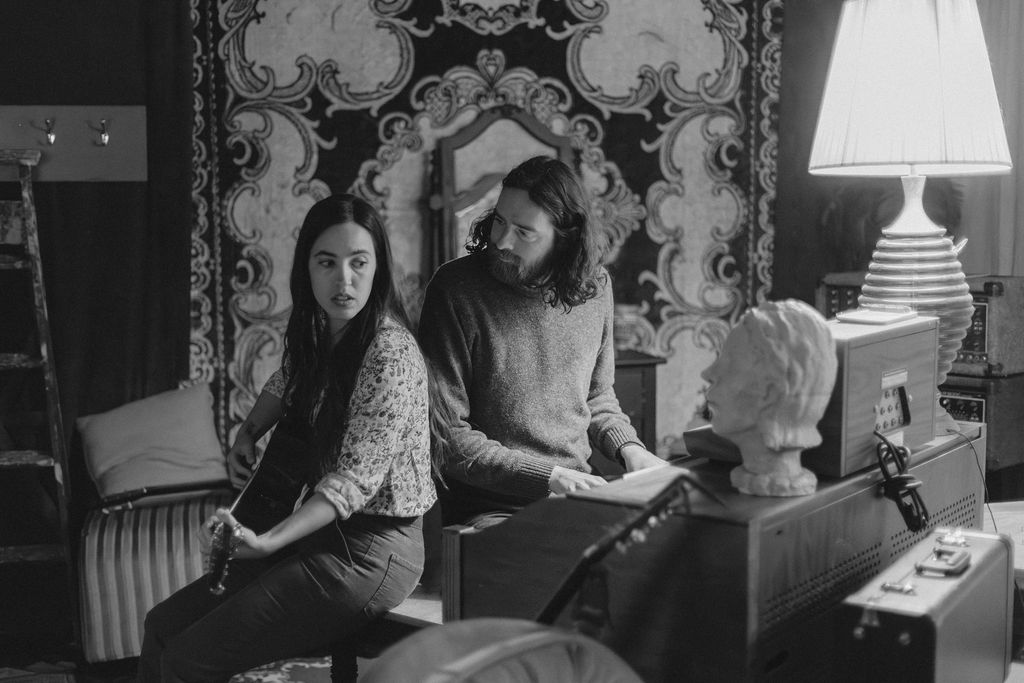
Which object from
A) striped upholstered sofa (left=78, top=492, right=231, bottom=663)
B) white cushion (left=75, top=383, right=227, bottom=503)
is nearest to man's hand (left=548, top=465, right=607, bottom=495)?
striped upholstered sofa (left=78, top=492, right=231, bottom=663)

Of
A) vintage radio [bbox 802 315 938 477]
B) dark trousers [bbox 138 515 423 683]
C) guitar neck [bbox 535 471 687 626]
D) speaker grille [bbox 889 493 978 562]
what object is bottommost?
dark trousers [bbox 138 515 423 683]

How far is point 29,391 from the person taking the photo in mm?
3629

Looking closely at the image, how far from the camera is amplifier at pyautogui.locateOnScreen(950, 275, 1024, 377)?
3379 mm

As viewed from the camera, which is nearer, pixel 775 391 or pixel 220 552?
pixel 775 391

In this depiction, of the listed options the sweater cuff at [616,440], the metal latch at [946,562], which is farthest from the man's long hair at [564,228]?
the metal latch at [946,562]

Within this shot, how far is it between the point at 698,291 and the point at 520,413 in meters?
2.11

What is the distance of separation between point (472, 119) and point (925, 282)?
223 cm

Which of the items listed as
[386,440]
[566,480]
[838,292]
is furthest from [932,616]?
[838,292]

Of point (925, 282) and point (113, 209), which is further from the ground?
point (113, 209)

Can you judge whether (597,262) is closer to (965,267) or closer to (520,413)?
(520,413)

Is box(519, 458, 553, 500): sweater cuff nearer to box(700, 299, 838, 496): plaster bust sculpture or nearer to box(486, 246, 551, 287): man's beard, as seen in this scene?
box(486, 246, 551, 287): man's beard

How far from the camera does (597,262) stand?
2.44 meters

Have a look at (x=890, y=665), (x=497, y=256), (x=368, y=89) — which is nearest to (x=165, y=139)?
(x=368, y=89)

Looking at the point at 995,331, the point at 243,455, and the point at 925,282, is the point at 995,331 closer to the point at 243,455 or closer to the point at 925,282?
the point at 925,282
